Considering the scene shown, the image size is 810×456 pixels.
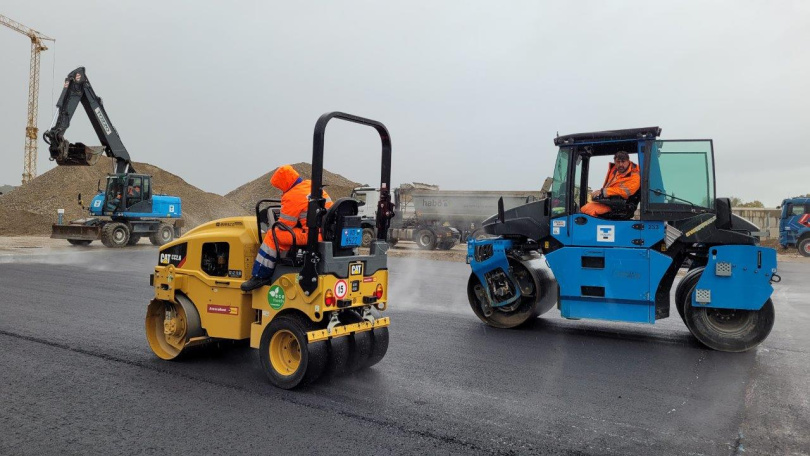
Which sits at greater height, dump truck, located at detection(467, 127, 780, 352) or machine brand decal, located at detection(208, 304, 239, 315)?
dump truck, located at detection(467, 127, 780, 352)

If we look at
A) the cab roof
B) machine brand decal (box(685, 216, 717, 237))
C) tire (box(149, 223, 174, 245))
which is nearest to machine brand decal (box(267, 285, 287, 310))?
the cab roof

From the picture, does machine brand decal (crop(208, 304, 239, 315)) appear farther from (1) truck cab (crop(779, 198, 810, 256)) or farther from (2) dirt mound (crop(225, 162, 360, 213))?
(2) dirt mound (crop(225, 162, 360, 213))

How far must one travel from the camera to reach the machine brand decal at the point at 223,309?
211 inches

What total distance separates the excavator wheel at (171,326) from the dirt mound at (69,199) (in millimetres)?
31022

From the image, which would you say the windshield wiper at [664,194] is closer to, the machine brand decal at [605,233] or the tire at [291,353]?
the machine brand decal at [605,233]

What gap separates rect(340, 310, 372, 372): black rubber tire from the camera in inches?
206

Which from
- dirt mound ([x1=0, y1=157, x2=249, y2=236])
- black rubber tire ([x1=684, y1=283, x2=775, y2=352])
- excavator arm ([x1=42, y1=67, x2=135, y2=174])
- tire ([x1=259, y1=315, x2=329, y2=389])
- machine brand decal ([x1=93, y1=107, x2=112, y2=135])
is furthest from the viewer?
dirt mound ([x1=0, y1=157, x2=249, y2=236])

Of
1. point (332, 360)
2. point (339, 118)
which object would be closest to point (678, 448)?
point (332, 360)

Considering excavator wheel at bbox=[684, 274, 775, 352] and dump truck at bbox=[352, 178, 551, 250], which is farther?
dump truck at bbox=[352, 178, 551, 250]

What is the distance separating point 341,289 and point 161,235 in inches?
A: 847

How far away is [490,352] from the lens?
→ 6445 millimetres

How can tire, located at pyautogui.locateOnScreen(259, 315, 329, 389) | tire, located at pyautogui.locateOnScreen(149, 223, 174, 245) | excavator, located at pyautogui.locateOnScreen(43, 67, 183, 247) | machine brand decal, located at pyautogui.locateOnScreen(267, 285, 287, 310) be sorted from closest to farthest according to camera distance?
tire, located at pyautogui.locateOnScreen(259, 315, 329, 389) → machine brand decal, located at pyautogui.locateOnScreen(267, 285, 287, 310) → excavator, located at pyautogui.locateOnScreen(43, 67, 183, 247) → tire, located at pyautogui.locateOnScreen(149, 223, 174, 245)

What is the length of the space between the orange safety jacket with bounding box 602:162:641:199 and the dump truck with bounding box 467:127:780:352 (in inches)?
3.4

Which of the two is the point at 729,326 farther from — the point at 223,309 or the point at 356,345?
the point at 223,309
